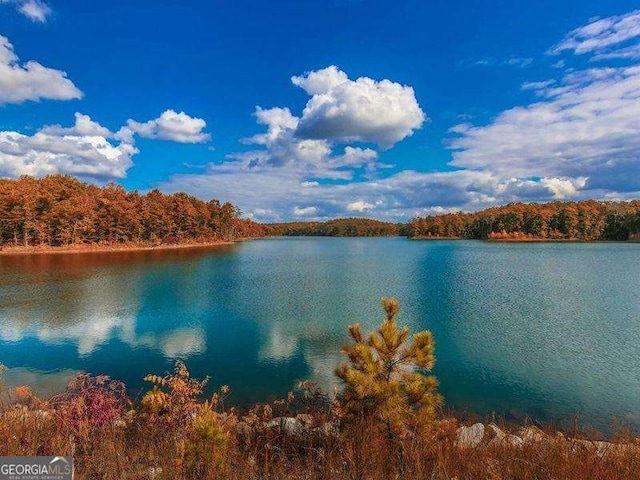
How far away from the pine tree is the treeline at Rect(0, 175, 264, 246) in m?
90.1

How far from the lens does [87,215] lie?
82750 mm

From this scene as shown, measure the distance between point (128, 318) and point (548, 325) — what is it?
82.2ft

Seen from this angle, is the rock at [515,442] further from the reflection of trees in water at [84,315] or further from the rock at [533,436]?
the reflection of trees in water at [84,315]

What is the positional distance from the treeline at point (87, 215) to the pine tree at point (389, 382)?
296ft

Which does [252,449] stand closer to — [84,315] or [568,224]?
[84,315]

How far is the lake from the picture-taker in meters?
12.7

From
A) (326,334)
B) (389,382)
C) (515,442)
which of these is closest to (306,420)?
(389,382)

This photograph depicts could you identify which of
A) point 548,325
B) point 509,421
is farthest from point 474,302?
point 509,421

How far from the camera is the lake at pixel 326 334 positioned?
12.7m

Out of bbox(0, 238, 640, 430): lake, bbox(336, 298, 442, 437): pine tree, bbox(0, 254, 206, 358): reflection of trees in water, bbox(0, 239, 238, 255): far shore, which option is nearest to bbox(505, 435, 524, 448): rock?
bbox(336, 298, 442, 437): pine tree

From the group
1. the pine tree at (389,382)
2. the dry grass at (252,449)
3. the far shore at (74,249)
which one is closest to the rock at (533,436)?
the dry grass at (252,449)

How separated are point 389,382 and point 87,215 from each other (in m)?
94.4

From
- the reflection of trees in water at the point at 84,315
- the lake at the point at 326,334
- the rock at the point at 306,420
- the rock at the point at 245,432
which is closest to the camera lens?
the rock at the point at 245,432

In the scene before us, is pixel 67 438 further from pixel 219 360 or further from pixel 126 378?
pixel 219 360
